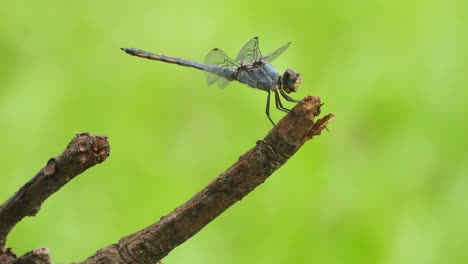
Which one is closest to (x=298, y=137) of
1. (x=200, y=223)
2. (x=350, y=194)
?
(x=200, y=223)

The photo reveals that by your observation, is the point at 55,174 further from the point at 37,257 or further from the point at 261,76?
the point at 261,76

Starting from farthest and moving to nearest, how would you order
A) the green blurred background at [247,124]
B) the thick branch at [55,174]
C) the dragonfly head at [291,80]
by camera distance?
the green blurred background at [247,124] → the dragonfly head at [291,80] → the thick branch at [55,174]

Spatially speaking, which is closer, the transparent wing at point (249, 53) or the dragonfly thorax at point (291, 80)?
the dragonfly thorax at point (291, 80)

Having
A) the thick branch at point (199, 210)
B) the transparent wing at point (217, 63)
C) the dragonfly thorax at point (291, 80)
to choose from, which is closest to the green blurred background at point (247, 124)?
the transparent wing at point (217, 63)

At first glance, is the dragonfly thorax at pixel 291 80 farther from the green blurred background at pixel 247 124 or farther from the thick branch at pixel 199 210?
the green blurred background at pixel 247 124

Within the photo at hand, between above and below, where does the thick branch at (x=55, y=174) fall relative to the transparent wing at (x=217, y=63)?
below

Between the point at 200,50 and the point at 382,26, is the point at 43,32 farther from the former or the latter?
the point at 382,26

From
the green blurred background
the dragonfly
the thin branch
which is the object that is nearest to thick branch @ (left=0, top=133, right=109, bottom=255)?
the thin branch

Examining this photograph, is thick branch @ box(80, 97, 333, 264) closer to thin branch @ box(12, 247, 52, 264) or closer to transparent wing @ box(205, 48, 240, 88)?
thin branch @ box(12, 247, 52, 264)
